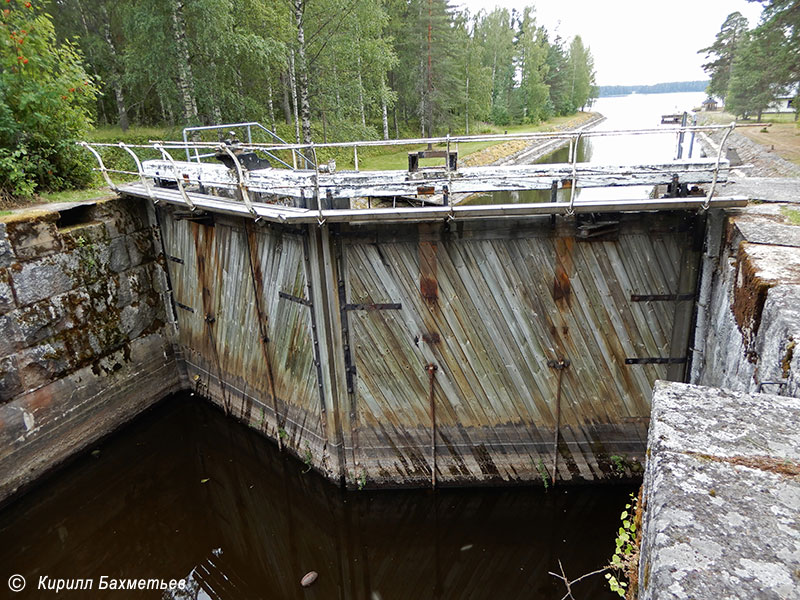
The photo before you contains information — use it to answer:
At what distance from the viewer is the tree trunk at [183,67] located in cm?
1410

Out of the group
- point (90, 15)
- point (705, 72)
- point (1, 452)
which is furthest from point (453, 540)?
point (705, 72)

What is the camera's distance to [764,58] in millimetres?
23531

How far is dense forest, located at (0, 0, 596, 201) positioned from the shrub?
2 centimetres

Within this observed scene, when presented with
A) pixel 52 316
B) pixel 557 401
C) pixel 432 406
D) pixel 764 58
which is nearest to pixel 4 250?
pixel 52 316

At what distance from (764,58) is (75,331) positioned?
29.7 m

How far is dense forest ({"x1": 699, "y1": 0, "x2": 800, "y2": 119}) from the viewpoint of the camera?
18406mm

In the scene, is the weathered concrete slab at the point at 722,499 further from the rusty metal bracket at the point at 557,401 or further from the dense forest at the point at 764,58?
the dense forest at the point at 764,58

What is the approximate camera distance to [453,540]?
6461mm

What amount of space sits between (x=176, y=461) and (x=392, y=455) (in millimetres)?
3787

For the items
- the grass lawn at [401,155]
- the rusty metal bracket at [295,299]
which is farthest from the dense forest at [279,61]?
the rusty metal bracket at [295,299]

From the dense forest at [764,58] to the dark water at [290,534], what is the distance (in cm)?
2027

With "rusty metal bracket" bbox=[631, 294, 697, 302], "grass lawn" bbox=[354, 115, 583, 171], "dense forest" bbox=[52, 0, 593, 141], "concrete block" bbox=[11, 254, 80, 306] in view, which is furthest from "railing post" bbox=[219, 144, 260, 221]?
"dense forest" bbox=[52, 0, 593, 141]

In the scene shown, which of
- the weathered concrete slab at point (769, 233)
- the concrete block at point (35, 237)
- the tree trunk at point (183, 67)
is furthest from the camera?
the tree trunk at point (183, 67)

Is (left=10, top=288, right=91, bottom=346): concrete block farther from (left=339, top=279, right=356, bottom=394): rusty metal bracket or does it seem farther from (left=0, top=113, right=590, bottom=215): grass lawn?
(left=339, top=279, right=356, bottom=394): rusty metal bracket
